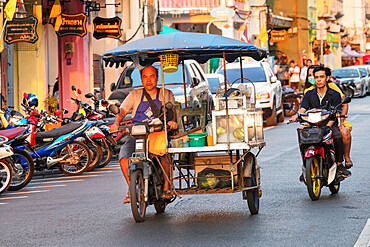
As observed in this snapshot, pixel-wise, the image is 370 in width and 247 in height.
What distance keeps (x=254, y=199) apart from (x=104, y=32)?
19264 mm

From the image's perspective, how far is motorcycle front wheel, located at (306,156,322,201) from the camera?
1041 cm

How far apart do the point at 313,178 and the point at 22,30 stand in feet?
37.0

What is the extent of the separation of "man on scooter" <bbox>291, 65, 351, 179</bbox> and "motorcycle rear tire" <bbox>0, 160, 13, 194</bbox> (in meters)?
4.41

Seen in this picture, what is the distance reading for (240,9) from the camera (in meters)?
46.1

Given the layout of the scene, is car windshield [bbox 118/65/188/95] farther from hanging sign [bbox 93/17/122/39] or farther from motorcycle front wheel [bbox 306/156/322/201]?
motorcycle front wheel [bbox 306/156/322/201]

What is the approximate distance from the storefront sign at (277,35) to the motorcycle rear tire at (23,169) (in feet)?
149

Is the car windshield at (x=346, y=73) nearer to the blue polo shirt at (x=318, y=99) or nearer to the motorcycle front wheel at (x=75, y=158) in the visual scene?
the motorcycle front wheel at (x=75, y=158)

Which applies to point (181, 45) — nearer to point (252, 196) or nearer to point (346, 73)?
point (252, 196)

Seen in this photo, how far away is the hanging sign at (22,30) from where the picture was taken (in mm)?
20109

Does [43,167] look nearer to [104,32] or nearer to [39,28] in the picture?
[39,28]

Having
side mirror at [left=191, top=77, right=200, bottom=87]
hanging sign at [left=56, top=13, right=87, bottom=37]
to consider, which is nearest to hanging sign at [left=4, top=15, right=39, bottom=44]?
side mirror at [left=191, top=77, right=200, bottom=87]

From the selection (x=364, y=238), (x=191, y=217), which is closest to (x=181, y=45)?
(x=191, y=217)

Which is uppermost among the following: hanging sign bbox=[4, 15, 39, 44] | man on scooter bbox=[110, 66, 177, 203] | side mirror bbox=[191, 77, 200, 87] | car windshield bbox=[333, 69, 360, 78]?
hanging sign bbox=[4, 15, 39, 44]

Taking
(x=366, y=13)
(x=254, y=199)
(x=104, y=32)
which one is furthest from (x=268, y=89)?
(x=366, y=13)
